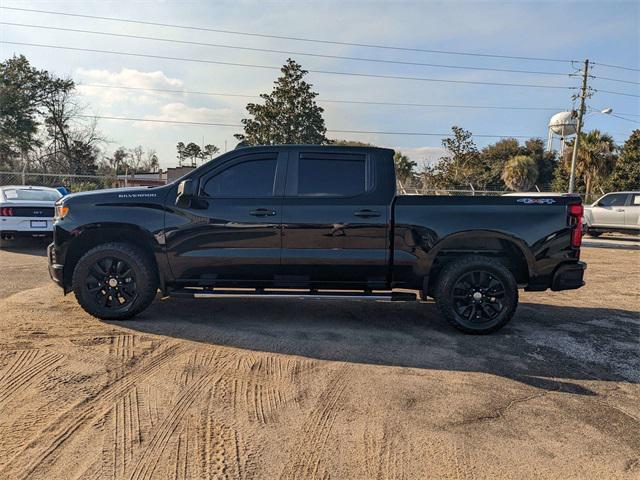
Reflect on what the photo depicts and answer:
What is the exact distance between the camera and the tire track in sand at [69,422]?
260 centimetres

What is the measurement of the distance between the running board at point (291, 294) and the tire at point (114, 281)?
35 centimetres

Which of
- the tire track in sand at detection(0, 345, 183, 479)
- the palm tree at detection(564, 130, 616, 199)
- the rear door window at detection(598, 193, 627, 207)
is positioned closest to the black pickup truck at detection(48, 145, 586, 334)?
the tire track in sand at detection(0, 345, 183, 479)

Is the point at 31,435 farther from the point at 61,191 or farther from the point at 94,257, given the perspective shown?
the point at 61,191

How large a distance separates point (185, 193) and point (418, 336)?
3011 mm

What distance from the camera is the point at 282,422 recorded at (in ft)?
10.4

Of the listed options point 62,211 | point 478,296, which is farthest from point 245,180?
point 478,296

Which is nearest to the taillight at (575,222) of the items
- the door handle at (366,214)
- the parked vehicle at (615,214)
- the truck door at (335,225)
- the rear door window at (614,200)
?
the truck door at (335,225)

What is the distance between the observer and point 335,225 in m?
5.13

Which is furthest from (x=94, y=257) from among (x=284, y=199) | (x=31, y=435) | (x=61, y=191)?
(x=61, y=191)

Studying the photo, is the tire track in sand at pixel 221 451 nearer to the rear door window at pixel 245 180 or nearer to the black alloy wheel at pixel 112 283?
the black alloy wheel at pixel 112 283

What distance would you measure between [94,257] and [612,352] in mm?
5617

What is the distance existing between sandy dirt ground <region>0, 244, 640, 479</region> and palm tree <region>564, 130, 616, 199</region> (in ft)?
108

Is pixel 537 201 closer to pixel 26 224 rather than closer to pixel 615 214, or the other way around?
pixel 26 224

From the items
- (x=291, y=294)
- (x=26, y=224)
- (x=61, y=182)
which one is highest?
(x=61, y=182)
